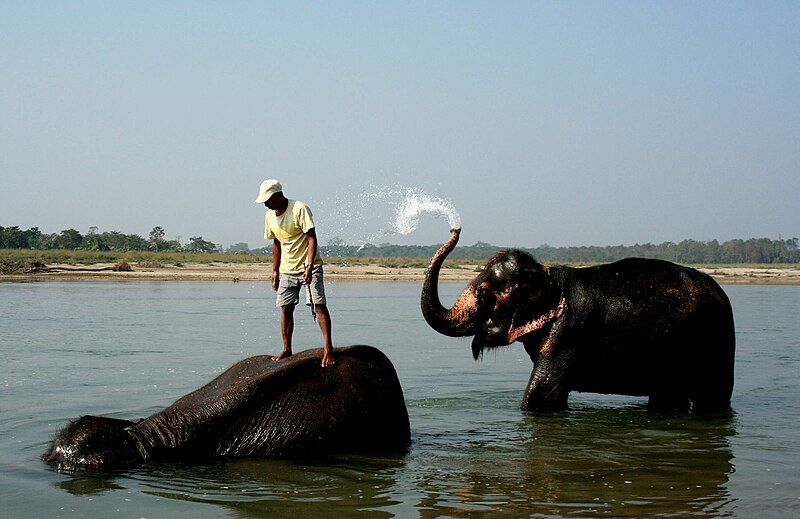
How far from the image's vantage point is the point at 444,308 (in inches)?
428

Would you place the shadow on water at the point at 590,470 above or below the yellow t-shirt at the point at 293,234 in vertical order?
below

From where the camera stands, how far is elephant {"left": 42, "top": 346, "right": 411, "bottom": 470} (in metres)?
8.26

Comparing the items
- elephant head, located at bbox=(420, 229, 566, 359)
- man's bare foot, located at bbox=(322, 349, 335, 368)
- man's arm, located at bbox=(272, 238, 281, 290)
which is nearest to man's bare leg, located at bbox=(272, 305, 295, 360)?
man's arm, located at bbox=(272, 238, 281, 290)

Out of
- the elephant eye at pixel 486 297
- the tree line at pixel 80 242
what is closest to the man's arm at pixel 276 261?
the elephant eye at pixel 486 297

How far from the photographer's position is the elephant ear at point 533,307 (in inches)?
436

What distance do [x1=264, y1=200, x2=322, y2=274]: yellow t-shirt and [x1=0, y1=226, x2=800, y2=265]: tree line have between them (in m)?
46.3

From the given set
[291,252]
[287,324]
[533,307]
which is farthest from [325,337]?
[533,307]

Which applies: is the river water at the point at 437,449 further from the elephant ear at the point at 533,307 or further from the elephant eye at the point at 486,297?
the elephant eye at the point at 486,297

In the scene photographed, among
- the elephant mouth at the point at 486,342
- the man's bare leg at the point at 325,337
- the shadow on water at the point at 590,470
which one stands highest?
the man's bare leg at the point at 325,337

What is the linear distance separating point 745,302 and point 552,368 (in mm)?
27586

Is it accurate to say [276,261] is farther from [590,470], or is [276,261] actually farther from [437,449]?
[590,470]

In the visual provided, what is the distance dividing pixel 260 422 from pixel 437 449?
187cm

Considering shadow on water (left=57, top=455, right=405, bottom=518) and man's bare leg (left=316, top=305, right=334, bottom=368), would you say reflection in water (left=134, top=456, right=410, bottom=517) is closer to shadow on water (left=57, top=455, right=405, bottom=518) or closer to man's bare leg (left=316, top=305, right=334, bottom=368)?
shadow on water (left=57, top=455, right=405, bottom=518)

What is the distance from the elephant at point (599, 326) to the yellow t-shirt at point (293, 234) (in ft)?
7.00
